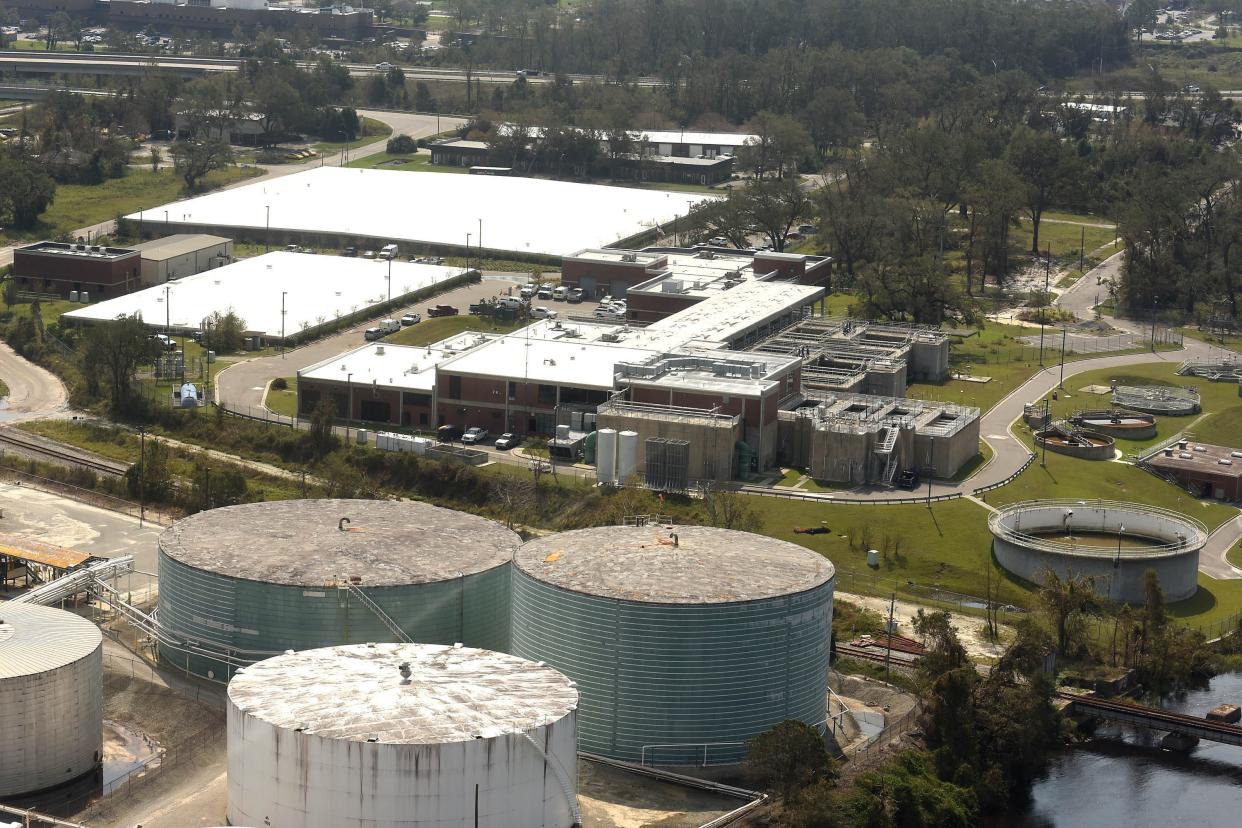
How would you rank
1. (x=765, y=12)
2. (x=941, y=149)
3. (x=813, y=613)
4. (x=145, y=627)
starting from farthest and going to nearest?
(x=765, y=12) → (x=941, y=149) → (x=145, y=627) → (x=813, y=613)

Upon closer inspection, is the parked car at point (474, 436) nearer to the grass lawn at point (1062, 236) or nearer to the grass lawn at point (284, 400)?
the grass lawn at point (284, 400)

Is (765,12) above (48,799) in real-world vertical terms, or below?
above

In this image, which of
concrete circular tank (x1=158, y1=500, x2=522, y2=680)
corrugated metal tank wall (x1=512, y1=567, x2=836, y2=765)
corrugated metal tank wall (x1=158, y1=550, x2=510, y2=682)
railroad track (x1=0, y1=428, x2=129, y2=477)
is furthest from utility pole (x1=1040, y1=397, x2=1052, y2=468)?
railroad track (x1=0, y1=428, x2=129, y2=477)

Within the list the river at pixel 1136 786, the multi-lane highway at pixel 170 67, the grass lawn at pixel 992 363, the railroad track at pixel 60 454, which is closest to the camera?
the river at pixel 1136 786

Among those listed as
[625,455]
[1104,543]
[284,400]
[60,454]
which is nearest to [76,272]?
[284,400]

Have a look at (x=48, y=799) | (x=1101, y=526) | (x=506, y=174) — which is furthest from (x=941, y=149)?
(x=48, y=799)

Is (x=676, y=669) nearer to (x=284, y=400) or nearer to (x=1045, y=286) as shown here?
(x=284, y=400)

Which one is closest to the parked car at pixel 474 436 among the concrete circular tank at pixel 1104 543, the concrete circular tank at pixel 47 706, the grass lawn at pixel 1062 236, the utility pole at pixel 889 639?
the utility pole at pixel 889 639

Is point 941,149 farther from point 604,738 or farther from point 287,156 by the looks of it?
point 604,738
